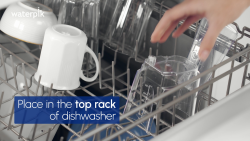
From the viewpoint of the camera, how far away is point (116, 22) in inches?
30.5

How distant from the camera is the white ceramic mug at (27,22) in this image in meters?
0.64

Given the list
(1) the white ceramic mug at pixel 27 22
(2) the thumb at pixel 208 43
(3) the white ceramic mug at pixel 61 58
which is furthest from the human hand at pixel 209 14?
(1) the white ceramic mug at pixel 27 22

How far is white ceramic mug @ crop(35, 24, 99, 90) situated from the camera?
57cm

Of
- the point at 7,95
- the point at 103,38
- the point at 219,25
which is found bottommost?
the point at 7,95

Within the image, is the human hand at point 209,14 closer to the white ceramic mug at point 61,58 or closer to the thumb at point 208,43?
the thumb at point 208,43

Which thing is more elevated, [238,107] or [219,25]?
[219,25]

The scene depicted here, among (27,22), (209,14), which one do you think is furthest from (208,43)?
(27,22)

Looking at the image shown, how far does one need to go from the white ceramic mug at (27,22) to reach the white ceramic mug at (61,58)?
0.06 metres

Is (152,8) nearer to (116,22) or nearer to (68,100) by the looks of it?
(116,22)

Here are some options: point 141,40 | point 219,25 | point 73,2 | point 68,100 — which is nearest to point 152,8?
point 141,40

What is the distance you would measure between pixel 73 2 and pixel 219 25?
404 mm

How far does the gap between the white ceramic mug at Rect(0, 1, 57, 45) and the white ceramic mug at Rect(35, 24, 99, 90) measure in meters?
0.06

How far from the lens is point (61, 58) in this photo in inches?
22.8

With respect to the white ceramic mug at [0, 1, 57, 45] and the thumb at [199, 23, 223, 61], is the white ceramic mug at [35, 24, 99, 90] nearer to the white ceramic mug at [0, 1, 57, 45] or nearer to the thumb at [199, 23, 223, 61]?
the white ceramic mug at [0, 1, 57, 45]
